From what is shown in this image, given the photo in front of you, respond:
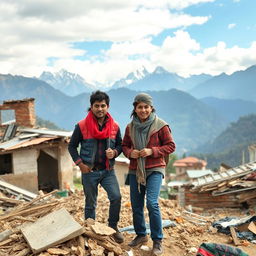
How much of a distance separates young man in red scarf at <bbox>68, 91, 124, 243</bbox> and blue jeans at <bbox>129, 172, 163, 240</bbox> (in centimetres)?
24

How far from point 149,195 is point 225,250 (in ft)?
3.90

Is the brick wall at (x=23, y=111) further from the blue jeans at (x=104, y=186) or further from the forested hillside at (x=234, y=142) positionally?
the forested hillside at (x=234, y=142)

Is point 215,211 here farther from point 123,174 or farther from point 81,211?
point 123,174

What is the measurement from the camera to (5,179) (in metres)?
13.9

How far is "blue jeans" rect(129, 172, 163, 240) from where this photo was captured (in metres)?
4.10

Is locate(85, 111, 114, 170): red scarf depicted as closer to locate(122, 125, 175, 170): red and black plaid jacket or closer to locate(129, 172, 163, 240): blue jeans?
locate(122, 125, 175, 170): red and black plaid jacket

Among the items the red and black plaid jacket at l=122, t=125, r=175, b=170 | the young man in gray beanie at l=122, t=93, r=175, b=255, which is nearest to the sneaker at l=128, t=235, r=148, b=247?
the young man in gray beanie at l=122, t=93, r=175, b=255

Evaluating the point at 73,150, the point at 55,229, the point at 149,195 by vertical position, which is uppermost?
the point at 73,150

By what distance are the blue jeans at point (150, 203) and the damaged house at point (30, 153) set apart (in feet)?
33.9

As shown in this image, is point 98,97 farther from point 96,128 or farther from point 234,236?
point 234,236

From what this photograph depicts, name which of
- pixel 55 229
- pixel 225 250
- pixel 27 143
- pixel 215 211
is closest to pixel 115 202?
pixel 55 229

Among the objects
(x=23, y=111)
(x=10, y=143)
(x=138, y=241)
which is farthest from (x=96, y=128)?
(x=23, y=111)

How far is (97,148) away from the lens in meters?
4.33

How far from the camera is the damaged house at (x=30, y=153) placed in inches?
559
